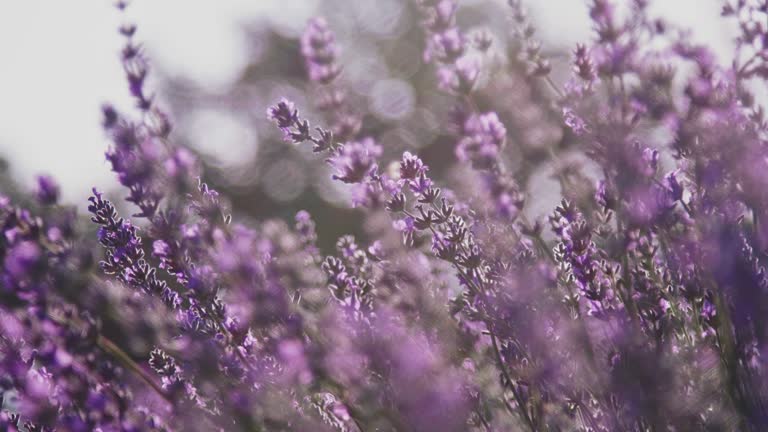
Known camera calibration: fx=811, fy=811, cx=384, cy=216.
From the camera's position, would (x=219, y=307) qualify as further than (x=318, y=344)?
Yes

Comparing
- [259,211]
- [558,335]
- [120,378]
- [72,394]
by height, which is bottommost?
[72,394]

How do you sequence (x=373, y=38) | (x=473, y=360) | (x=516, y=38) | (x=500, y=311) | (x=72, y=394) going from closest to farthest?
1. (x=72, y=394)
2. (x=500, y=311)
3. (x=473, y=360)
4. (x=516, y=38)
5. (x=373, y=38)

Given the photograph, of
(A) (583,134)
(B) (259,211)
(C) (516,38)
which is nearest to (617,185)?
(A) (583,134)

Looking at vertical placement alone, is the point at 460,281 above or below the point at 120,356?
above

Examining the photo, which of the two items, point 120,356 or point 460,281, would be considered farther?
point 460,281

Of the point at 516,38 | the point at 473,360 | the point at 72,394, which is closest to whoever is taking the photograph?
the point at 72,394

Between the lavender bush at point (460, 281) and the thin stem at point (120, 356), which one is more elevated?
the lavender bush at point (460, 281)

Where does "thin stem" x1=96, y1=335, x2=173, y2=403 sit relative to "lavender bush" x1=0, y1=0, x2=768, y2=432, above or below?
below

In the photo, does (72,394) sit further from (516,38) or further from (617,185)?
(516,38)
